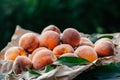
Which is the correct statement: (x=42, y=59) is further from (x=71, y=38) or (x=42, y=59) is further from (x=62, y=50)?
(x=71, y=38)

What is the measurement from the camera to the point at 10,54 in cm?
221

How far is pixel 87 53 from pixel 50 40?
222mm

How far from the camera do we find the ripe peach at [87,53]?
2.10m

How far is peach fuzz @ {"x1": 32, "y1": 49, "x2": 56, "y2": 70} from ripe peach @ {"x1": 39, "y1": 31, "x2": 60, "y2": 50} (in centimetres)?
17

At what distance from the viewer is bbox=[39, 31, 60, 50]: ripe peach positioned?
2.22m

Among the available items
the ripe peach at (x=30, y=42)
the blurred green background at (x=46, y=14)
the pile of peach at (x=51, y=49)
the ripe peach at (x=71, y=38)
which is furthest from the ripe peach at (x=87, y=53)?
the blurred green background at (x=46, y=14)

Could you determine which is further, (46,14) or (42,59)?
(46,14)

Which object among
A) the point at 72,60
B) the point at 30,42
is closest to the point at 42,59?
the point at 72,60

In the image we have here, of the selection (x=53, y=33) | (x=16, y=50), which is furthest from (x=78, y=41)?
(x=16, y=50)

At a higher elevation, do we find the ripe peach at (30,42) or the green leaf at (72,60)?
the ripe peach at (30,42)

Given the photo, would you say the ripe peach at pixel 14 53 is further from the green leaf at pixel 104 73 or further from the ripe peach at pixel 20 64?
the green leaf at pixel 104 73

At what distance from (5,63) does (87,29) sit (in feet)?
6.86

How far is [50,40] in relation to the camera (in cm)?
223

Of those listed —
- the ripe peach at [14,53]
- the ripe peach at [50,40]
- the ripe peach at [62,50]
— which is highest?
the ripe peach at [50,40]
